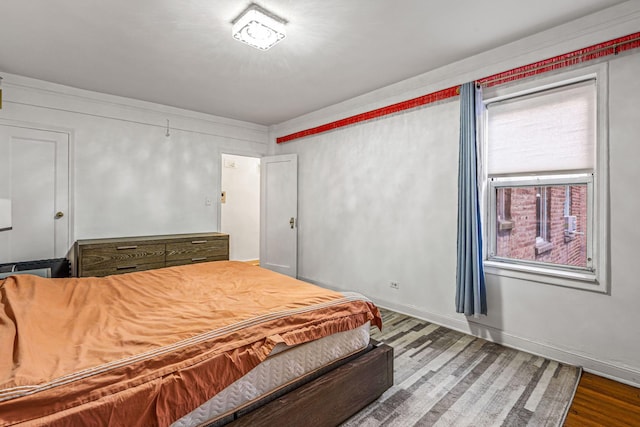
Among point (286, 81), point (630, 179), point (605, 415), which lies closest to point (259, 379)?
point (605, 415)

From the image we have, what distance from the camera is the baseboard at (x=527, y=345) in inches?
87.0

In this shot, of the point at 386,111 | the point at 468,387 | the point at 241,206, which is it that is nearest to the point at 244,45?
the point at 386,111

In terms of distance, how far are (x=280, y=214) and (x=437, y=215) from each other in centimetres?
264

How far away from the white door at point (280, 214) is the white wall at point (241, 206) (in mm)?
1067

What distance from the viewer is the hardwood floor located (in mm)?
1810

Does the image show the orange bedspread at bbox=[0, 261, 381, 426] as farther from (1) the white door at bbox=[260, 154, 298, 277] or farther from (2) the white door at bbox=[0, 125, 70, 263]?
(1) the white door at bbox=[260, 154, 298, 277]

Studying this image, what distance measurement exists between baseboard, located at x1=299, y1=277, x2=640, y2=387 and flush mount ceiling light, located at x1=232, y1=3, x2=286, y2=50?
2954mm

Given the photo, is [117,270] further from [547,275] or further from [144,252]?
[547,275]

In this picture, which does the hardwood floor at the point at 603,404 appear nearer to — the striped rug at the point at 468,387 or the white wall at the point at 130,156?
the striped rug at the point at 468,387

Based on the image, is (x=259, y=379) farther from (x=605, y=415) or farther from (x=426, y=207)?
(x=426, y=207)

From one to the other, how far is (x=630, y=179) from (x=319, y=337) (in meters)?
2.40

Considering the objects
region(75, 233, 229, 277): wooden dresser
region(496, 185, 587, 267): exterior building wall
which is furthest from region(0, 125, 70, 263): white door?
region(496, 185, 587, 267): exterior building wall

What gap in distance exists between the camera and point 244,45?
2650mm

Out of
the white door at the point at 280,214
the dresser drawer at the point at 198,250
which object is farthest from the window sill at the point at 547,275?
the dresser drawer at the point at 198,250
